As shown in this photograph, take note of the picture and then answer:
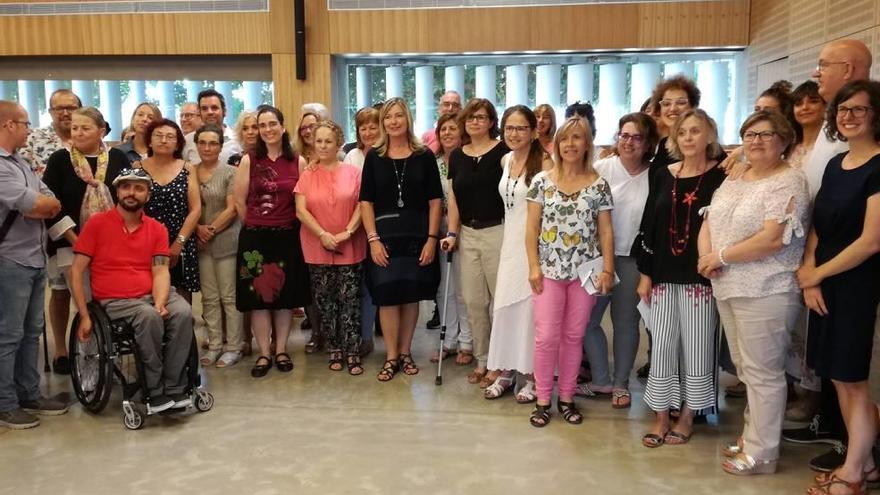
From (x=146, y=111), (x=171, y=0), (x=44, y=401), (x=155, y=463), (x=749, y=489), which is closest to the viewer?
(x=749, y=489)

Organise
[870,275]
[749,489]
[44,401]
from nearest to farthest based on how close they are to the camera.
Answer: [870,275] < [749,489] < [44,401]

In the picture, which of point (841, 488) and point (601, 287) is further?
point (601, 287)

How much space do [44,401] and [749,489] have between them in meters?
3.27

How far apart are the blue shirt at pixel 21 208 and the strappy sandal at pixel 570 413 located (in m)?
2.60

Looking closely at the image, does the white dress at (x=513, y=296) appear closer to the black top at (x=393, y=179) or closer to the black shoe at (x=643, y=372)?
the black top at (x=393, y=179)

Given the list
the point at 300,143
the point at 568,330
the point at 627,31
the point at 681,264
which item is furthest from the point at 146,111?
the point at 627,31

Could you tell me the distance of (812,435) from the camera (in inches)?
128

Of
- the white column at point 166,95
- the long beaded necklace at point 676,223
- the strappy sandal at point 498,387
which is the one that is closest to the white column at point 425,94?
the white column at point 166,95

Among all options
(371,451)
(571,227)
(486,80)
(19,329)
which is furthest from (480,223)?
(486,80)

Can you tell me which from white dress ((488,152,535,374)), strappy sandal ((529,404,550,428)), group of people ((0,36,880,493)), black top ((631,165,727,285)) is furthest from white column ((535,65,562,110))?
strappy sandal ((529,404,550,428))

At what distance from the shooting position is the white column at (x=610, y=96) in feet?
25.2

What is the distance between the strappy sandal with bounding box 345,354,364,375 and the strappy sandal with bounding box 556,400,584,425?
1.21 m

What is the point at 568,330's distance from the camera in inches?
137

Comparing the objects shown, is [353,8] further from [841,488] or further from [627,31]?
[841,488]
